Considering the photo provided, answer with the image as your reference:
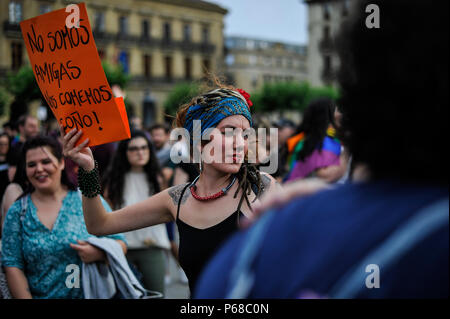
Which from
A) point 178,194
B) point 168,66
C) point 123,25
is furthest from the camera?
point 168,66

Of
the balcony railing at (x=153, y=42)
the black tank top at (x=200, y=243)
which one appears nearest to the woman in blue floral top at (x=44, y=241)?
the black tank top at (x=200, y=243)

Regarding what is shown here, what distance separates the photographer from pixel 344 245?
91cm

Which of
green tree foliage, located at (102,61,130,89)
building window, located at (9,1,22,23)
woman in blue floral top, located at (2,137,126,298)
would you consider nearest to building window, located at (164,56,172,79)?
green tree foliage, located at (102,61,130,89)

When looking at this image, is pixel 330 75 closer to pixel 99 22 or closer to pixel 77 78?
pixel 77 78

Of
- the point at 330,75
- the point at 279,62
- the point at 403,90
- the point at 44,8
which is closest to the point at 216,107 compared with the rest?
the point at 330,75

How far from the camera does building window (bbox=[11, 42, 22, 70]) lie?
39.0 metres

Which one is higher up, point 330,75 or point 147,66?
point 147,66

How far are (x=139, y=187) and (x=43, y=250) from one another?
7.16ft

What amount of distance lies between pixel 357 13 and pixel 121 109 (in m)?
1.42

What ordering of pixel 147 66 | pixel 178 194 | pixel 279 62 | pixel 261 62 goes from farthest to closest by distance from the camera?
pixel 279 62 < pixel 261 62 < pixel 147 66 < pixel 178 194

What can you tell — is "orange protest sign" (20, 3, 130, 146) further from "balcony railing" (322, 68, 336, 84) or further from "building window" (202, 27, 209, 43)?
"building window" (202, 27, 209, 43)

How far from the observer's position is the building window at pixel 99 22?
44516mm
